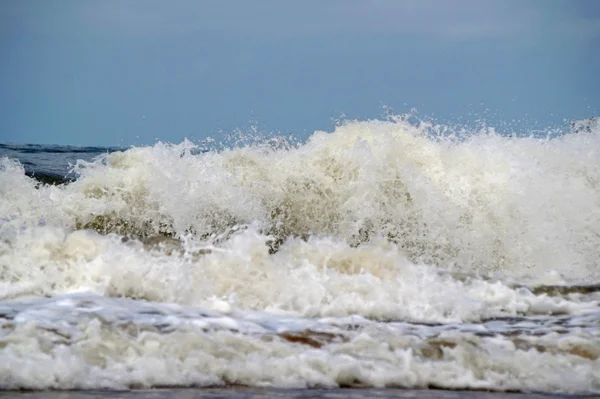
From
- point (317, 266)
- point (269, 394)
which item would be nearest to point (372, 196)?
point (317, 266)

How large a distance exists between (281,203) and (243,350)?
17.3ft

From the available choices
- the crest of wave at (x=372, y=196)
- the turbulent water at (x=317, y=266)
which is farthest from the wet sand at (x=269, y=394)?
the crest of wave at (x=372, y=196)

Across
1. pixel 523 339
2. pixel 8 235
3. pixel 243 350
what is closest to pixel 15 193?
pixel 8 235

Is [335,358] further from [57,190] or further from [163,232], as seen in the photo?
[57,190]

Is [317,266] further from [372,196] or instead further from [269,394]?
[269,394]

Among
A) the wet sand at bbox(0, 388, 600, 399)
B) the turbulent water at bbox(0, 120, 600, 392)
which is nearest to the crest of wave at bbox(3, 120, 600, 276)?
the turbulent water at bbox(0, 120, 600, 392)

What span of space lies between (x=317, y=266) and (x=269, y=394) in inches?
138

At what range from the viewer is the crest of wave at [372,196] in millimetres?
9758

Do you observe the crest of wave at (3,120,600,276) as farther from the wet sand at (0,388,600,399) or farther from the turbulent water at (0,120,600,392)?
the wet sand at (0,388,600,399)

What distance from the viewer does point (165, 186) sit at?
987 centimetres

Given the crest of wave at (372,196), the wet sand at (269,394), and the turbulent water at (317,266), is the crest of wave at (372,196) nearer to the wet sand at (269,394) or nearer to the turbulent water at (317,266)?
the turbulent water at (317,266)

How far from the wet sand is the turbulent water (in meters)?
0.13

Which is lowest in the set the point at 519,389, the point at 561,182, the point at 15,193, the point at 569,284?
the point at 519,389

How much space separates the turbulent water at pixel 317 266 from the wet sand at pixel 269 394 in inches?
5.0
